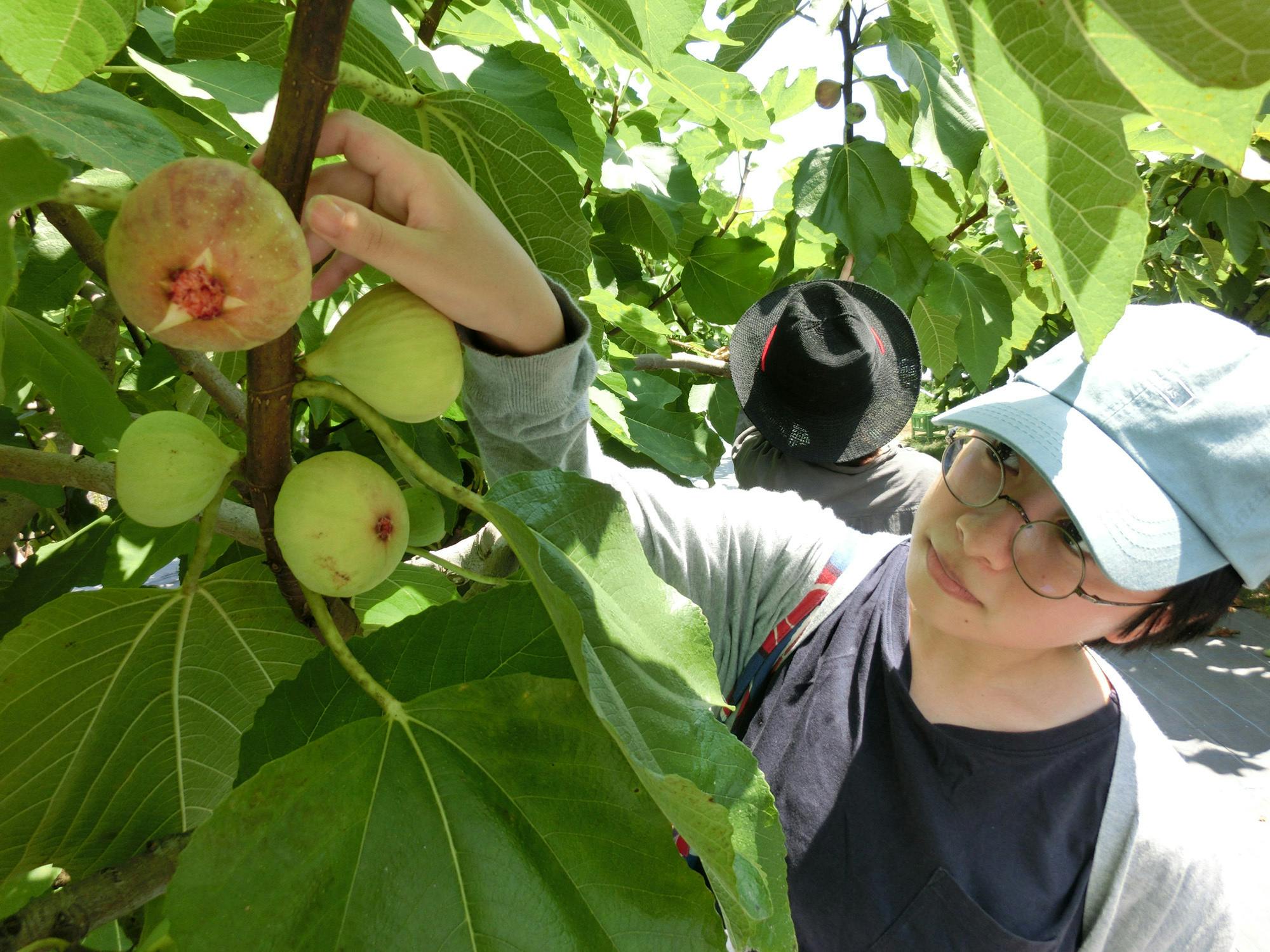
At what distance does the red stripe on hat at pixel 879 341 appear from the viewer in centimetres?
207

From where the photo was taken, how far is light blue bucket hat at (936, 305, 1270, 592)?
38.9 inches

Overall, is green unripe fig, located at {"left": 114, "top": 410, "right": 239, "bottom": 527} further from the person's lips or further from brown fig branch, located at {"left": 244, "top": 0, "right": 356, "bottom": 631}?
the person's lips

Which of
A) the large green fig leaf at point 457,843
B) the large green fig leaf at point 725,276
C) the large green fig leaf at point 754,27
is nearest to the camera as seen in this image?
the large green fig leaf at point 457,843

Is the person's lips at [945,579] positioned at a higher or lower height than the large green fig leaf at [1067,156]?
lower

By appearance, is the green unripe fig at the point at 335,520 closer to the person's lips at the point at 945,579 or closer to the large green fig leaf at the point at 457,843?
the large green fig leaf at the point at 457,843

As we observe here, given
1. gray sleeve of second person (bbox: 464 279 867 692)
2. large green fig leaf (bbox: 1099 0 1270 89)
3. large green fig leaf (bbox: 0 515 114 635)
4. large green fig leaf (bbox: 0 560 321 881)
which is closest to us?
large green fig leaf (bbox: 1099 0 1270 89)

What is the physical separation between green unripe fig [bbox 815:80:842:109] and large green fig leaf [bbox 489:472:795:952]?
6.14 feet

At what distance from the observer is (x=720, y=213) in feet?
8.56

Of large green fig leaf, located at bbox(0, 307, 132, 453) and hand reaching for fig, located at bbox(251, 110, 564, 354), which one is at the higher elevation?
hand reaching for fig, located at bbox(251, 110, 564, 354)

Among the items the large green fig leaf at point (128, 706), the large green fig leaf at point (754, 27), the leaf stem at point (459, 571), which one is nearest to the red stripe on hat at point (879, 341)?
the large green fig leaf at point (754, 27)

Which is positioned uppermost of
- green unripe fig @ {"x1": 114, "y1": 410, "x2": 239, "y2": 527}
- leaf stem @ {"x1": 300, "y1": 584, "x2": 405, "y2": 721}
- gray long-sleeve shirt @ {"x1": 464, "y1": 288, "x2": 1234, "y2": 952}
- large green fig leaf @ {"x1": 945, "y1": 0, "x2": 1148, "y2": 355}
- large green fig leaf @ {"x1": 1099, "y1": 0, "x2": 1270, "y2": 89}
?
large green fig leaf @ {"x1": 1099, "y1": 0, "x2": 1270, "y2": 89}

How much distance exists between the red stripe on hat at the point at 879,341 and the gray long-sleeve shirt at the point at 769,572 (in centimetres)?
70

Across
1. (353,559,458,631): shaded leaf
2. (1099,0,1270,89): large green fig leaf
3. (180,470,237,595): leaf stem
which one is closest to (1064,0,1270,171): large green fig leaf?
(1099,0,1270,89): large green fig leaf

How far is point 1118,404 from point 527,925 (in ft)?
3.10
